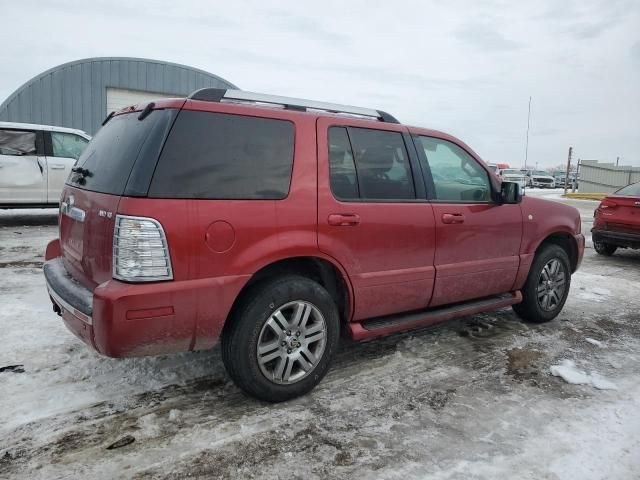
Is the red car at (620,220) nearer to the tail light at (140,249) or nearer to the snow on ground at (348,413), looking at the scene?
the snow on ground at (348,413)

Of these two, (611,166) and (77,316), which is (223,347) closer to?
(77,316)

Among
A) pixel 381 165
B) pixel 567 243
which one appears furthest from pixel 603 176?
pixel 381 165

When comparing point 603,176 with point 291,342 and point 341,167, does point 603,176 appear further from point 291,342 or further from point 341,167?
point 291,342

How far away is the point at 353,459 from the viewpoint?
2.56 metres

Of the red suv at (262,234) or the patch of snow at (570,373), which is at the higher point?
the red suv at (262,234)

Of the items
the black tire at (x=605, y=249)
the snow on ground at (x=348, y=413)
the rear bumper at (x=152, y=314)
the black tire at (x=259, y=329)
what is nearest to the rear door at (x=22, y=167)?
the snow on ground at (x=348, y=413)

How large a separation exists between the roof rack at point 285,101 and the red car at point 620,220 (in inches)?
245

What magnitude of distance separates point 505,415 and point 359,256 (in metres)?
1.32

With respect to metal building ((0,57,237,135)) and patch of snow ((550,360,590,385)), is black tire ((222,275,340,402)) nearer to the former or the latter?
patch of snow ((550,360,590,385))

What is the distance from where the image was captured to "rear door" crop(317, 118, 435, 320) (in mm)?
3254

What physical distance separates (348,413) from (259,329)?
29.3 inches

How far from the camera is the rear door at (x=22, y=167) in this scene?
923 cm

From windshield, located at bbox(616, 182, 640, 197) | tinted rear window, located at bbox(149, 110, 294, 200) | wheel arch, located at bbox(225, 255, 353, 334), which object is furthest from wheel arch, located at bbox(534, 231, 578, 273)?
windshield, located at bbox(616, 182, 640, 197)

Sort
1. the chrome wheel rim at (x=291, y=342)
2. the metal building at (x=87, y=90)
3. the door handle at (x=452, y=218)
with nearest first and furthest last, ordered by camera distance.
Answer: the chrome wheel rim at (x=291, y=342), the door handle at (x=452, y=218), the metal building at (x=87, y=90)
